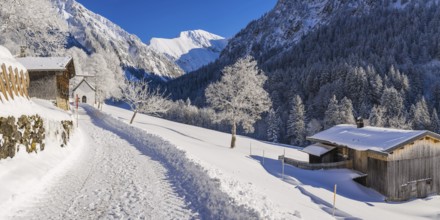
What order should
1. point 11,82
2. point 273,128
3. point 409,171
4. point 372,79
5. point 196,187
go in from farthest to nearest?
point 372,79 → point 273,128 → point 409,171 → point 11,82 → point 196,187

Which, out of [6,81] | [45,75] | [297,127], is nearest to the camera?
[6,81]

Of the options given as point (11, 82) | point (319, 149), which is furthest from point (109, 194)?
point (319, 149)

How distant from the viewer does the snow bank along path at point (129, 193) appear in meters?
9.00

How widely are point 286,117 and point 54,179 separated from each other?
97.1 m

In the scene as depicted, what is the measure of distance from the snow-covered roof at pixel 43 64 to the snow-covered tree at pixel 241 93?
19445 millimetres

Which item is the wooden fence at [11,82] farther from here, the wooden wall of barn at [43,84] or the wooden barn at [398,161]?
the wooden barn at [398,161]

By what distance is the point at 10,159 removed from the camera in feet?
36.7

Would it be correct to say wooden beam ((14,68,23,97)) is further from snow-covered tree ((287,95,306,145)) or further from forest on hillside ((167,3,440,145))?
snow-covered tree ((287,95,306,145))

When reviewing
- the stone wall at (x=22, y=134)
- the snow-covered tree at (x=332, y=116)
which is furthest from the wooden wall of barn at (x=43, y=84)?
the snow-covered tree at (x=332, y=116)

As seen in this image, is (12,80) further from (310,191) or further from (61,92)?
(61,92)

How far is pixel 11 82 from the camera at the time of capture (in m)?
14.8

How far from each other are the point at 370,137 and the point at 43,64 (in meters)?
38.7

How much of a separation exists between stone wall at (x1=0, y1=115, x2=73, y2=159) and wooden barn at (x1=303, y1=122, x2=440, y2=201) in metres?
23.7

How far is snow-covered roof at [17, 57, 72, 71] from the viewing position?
37.5 metres
